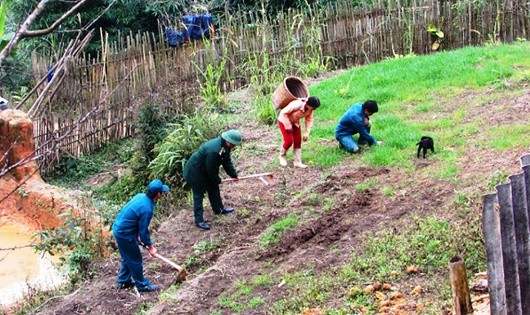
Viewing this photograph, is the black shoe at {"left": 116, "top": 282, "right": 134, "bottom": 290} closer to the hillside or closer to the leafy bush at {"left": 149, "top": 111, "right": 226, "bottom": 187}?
the hillside

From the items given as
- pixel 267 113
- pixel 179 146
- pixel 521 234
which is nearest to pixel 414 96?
pixel 267 113

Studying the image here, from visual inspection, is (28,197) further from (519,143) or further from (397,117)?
(519,143)

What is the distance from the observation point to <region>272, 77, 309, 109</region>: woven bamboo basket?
11.9m

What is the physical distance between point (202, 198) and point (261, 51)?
6.99 meters

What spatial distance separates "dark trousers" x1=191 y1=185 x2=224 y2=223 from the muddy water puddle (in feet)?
7.47

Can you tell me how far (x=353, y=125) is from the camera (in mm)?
11789

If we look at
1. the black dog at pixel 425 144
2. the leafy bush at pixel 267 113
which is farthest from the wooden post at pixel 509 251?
the leafy bush at pixel 267 113

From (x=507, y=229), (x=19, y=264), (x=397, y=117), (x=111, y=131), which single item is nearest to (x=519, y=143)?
(x=397, y=117)

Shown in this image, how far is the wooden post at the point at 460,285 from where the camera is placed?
5.14 metres

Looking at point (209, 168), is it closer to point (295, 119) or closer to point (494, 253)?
point (295, 119)

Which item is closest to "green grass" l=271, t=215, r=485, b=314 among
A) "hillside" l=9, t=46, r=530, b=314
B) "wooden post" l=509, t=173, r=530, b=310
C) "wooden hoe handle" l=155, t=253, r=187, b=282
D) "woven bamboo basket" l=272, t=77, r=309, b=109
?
"hillside" l=9, t=46, r=530, b=314

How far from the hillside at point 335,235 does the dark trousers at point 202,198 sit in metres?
0.20

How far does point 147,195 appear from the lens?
9.24 metres

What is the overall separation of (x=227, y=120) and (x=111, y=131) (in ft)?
11.3
